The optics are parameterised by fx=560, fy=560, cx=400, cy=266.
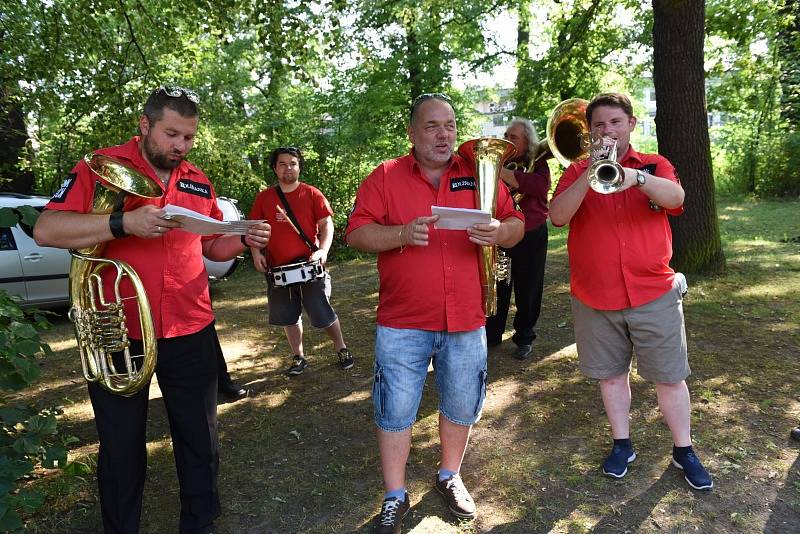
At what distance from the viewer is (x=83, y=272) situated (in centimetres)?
236

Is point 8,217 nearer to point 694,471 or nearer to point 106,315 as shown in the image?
point 106,315

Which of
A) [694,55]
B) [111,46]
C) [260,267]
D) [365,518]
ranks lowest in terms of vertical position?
[365,518]

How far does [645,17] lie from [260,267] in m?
10.2

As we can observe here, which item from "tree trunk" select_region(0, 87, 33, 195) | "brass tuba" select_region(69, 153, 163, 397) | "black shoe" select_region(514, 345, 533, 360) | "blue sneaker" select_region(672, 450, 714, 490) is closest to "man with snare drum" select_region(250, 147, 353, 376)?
"black shoe" select_region(514, 345, 533, 360)

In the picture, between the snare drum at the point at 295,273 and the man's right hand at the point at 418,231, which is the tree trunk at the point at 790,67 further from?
the man's right hand at the point at 418,231

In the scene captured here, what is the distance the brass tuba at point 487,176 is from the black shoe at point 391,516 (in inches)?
40.7

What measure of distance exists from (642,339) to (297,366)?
3086 mm

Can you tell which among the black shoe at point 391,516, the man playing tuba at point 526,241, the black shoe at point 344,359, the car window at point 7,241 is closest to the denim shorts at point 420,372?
the black shoe at point 391,516

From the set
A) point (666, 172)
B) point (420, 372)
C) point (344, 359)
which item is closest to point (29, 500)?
point (420, 372)

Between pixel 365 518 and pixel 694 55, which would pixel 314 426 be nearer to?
pixel 365 518

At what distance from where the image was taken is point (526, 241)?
15.7 feet

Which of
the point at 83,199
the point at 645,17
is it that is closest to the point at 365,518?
the point at 83,199

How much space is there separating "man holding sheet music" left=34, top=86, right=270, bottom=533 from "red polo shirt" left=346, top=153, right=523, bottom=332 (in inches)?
22.7

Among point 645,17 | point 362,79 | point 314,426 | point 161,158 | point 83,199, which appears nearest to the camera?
point 83,199
